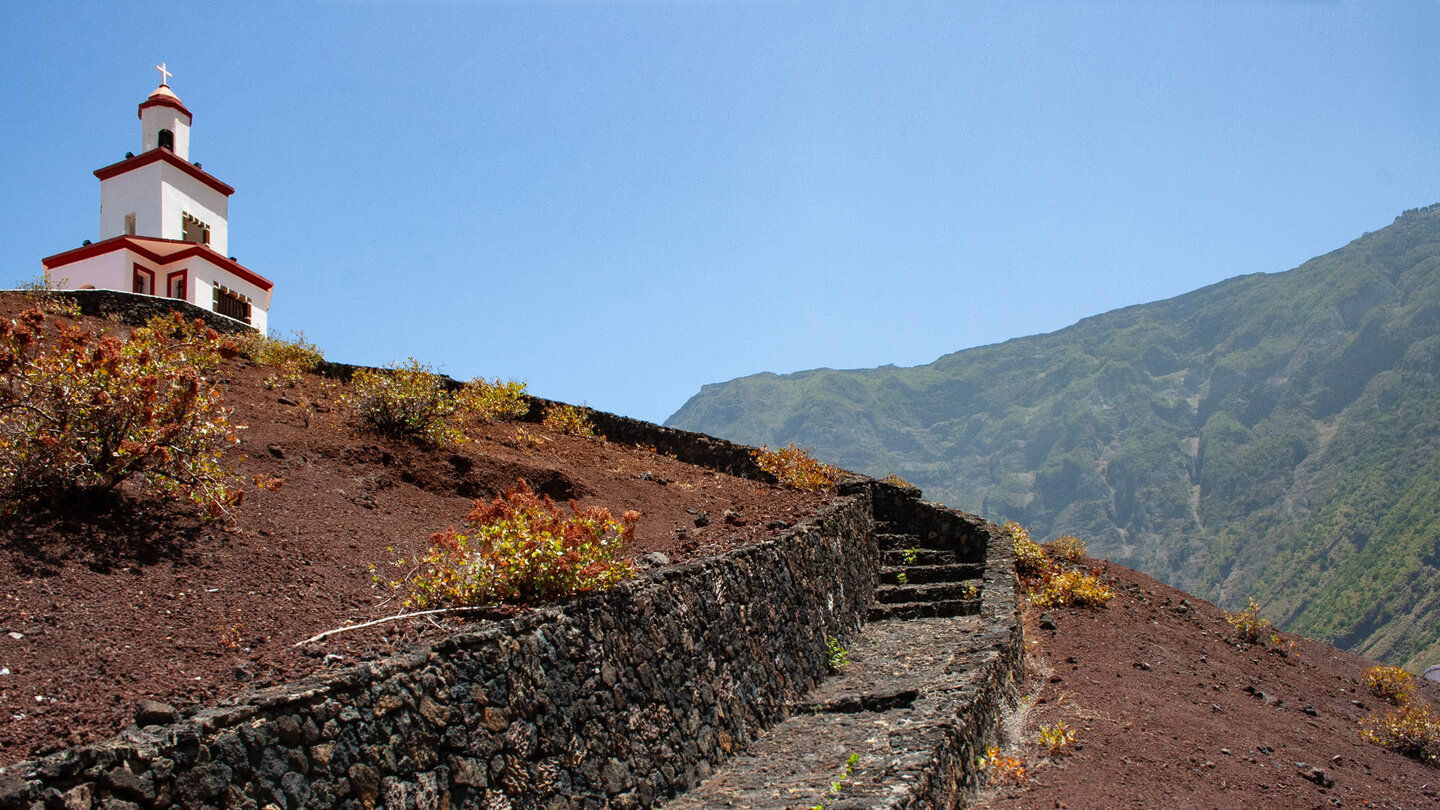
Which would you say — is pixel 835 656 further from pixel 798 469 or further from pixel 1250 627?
pixel 1250 627

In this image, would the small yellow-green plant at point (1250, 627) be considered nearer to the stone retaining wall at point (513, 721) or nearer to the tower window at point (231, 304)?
the stone retaining wall at point (513, 721)

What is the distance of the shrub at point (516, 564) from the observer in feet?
19.6

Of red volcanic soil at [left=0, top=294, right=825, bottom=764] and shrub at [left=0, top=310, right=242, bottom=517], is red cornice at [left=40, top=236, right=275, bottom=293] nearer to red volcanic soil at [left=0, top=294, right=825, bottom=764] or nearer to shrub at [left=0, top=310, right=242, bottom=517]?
red volcanic soil at [left=0, top=294, right=825, bottom=764]

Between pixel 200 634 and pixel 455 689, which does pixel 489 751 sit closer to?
pixel 455 689

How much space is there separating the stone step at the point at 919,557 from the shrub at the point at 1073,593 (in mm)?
1423

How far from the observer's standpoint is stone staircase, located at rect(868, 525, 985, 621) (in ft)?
40.0

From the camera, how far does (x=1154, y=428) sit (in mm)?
142375

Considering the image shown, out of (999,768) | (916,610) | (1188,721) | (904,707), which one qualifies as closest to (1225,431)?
(916,610)

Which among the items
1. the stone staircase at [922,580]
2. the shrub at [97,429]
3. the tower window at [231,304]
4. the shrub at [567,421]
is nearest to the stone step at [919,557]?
the stone staircase at [922,580]

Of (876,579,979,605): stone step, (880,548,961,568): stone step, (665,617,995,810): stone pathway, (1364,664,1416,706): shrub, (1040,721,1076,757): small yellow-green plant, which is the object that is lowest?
(1364,664,1416,706): shrub

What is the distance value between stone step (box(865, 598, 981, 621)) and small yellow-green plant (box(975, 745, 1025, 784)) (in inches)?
144

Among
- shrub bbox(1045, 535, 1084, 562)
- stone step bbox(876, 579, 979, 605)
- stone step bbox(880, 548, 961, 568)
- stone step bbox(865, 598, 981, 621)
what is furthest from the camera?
shrub bbox(1045, 535, 1084, 562)

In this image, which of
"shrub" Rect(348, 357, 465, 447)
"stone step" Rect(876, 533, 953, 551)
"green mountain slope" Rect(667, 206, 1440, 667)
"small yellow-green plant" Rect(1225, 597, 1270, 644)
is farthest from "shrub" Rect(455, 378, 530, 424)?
"green mountain slope" Rect(667, 206, 1440, 667)

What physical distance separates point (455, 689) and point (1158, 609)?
13.1m
